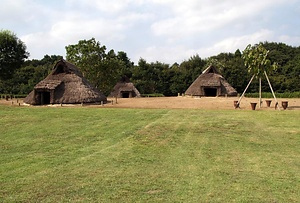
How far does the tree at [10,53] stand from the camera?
46062 millimetres

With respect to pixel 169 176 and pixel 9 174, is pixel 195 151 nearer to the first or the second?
pixel 169 176

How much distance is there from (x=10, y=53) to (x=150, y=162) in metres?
45.0

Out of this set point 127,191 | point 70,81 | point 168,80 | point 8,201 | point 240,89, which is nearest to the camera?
point 8,201

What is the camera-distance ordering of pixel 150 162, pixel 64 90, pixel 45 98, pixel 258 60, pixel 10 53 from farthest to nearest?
pixel 10 53, pixel 45 98, pixel 64 90, pixel 258 60, pixel 150 162

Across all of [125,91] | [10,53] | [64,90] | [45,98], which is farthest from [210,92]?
[10,53]

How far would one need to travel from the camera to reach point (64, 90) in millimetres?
32562

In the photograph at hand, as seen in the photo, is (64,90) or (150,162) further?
(64,90)

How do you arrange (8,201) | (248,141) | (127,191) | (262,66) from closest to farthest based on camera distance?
(8,201) < (127,191) < (248,141) < (262,66)

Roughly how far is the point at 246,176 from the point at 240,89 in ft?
179

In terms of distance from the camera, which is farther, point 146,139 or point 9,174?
point 146,139

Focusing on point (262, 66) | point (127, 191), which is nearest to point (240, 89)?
point (262, 66)

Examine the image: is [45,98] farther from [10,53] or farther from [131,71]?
[131,71]

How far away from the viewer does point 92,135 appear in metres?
13.1

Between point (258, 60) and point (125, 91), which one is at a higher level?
point (258, 60)
